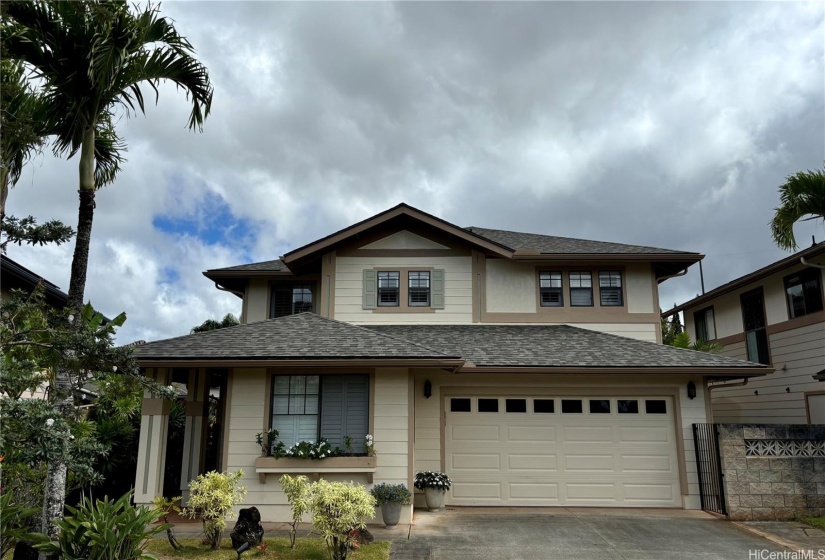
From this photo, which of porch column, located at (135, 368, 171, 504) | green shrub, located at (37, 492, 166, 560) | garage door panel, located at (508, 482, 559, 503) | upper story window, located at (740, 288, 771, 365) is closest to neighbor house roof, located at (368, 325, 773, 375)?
garage door panel, located at (508, 482, 559, 503)

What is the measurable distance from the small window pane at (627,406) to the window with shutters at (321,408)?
18.0 feet

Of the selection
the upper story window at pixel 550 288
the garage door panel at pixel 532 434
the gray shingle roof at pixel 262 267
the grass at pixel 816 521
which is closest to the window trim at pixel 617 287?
the upper story window at pixel 550 288

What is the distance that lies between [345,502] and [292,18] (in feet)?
29.4

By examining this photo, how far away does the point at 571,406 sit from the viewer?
11.7m

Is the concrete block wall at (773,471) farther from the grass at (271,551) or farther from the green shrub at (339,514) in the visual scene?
the green shrub at (339,514)

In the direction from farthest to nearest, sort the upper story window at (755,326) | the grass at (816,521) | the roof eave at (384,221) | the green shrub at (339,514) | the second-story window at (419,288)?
the upper story window at (755,326)
the second-story window at (419,288)
the roof eave at (384,221)
the grass at (816,521)
the green shrub at (339,514)

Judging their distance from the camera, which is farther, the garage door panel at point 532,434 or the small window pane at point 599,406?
the small window pane at point 599,406

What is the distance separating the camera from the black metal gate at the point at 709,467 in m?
10.3

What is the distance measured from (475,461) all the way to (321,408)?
3.59 meters

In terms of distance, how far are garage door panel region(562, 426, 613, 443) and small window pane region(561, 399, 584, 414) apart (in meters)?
0.34

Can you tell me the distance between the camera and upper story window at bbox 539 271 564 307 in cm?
1374

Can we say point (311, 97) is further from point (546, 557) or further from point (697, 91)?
point (546, 557)

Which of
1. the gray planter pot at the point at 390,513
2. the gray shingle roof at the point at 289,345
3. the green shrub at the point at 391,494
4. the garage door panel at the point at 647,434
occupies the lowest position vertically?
the gray planter pot at the point at 390,513

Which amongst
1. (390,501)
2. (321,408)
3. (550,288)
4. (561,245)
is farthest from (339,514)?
(561,245)
